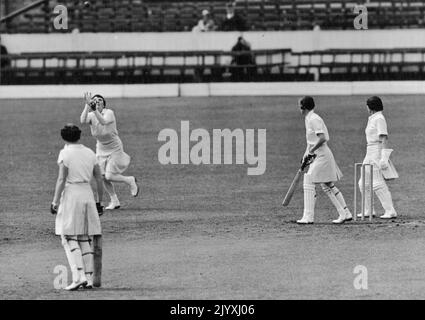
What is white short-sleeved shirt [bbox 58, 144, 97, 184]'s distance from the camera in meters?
13.9

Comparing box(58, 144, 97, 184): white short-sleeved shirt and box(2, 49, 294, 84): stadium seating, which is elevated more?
box(2, 49, 294, 84): stadium seating

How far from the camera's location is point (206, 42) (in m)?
52.9

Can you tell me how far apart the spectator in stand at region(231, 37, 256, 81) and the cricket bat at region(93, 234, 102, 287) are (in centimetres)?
3407

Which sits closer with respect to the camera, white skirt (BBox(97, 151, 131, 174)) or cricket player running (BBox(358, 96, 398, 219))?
cricket player running (BBox(358, 96, 398, 219))

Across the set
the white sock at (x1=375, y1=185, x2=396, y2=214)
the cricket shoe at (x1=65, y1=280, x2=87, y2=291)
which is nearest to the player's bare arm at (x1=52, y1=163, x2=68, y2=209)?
the cricket shoe at (x1=65, y1=280, x2=87, y2=291)

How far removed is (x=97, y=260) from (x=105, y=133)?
24.1 ft

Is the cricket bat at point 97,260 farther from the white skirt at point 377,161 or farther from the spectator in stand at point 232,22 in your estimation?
the spectator in stand at point 232,22

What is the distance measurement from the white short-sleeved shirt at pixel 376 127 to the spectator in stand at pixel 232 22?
109 ft

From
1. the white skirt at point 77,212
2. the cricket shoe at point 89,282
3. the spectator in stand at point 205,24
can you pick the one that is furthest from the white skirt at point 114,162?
the spectator in stand at point 205,24

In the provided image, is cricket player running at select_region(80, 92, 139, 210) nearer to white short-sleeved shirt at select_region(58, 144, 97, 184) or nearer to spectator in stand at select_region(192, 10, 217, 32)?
white short-sleeved shirt at select_region(58, 144, 97, 184)

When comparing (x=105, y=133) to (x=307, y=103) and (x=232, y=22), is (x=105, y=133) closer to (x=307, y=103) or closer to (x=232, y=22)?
(x=307, y=103)

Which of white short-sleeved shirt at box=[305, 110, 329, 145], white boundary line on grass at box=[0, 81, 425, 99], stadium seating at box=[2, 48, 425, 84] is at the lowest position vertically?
white short-sleeved shirt at box=[305, 110, 329, 145]

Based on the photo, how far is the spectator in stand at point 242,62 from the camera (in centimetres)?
4841
